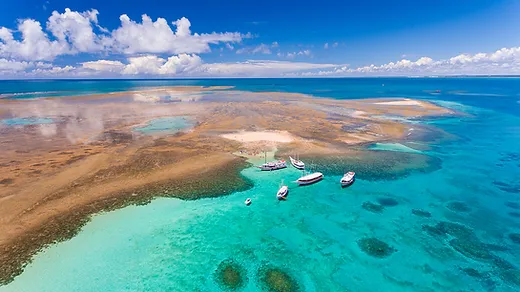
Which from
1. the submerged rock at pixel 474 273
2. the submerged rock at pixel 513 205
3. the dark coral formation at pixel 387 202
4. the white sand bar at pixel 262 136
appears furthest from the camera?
the white sand bar at pixel 262 136

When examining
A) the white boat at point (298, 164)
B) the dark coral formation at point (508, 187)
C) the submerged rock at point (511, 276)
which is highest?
the white boat at point (298, 164)

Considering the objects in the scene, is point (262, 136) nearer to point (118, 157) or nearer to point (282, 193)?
point (282, 193)

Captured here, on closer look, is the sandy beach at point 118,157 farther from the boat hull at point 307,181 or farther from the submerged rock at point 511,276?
the submerged rock at point 511,276

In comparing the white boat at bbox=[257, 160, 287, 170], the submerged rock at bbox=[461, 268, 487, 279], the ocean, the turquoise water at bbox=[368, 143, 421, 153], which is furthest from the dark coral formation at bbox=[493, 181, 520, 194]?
the white boat at bbox=[257, 160, 287, 170]

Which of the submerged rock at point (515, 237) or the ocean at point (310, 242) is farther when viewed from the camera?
the submerged rock at point (515, 237)

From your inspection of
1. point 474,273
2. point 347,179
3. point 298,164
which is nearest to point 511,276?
point 474,273

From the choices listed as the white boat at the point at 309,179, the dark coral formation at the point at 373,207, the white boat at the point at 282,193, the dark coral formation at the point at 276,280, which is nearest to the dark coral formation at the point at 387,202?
the dark coral formation at the point at 373,207
